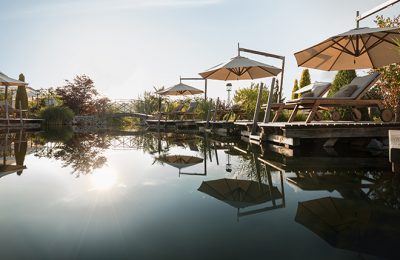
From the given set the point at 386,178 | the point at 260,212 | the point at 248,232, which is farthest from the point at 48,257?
the point at 386,178

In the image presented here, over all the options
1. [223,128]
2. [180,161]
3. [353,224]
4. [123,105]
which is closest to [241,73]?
[223,128]

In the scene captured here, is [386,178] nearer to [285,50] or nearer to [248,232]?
[248,232]

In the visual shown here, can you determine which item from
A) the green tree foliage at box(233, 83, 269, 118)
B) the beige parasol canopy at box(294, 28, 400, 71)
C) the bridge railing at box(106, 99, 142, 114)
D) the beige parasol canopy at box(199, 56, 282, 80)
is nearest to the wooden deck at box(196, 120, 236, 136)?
the beige parasol canopy at box(199, 56, 282, 80)

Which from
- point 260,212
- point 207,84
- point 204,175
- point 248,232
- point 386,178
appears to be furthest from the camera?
point 207,84

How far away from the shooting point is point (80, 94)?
24.0 meters

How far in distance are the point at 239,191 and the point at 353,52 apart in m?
6.22

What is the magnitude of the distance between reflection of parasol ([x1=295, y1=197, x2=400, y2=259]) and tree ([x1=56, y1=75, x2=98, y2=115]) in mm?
24127

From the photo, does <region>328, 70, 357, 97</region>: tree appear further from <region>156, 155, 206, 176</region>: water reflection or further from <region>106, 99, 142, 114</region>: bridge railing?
<region>106, 99, 142, 114</region>: bridge railing

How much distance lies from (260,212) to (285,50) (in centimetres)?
929

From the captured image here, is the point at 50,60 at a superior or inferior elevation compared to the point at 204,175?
superior

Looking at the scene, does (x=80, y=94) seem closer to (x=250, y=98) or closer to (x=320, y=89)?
(x=250, y=98)

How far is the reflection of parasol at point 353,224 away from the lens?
1600mm

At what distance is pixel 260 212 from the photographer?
2236 millimetres

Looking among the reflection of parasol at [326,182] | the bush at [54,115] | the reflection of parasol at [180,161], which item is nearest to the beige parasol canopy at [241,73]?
the reflection of parasol at [180,161]
